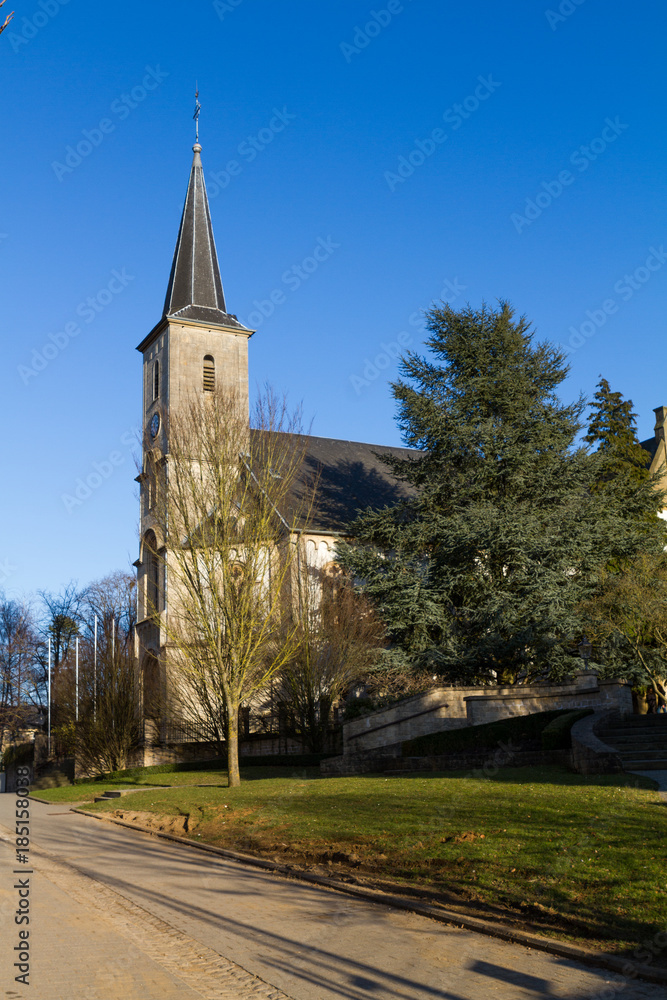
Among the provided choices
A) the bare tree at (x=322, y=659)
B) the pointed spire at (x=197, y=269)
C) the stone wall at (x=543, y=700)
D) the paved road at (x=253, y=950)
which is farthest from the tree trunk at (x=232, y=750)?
the pointed spire at (x=197, y=269)

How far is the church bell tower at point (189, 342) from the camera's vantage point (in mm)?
43469

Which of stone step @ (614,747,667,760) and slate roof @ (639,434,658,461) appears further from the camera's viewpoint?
slate roof @ (639,434,658,461)

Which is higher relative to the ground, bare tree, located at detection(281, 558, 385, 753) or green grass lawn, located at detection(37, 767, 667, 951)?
bare tree, located at detection(281, 558, 385, 753)

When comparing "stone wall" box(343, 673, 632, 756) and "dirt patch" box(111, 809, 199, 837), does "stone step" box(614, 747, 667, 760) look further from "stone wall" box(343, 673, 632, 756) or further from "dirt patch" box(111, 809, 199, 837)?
"dirt patch" box(111, 809, 199, 837)

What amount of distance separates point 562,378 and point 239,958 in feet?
90.4

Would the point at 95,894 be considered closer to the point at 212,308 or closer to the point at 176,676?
the point at 176,676

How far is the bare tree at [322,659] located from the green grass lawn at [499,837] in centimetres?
1061

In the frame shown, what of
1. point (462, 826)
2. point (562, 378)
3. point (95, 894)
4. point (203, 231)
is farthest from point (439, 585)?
point (203, 231)

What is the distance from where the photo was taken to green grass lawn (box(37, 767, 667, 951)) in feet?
25.9

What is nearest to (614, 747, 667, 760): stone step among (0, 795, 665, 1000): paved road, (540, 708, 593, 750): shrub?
(540, 708, 593, 750): shrub

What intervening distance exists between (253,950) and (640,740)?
11.6m

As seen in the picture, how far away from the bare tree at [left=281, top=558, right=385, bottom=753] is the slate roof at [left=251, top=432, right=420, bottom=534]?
7996mm

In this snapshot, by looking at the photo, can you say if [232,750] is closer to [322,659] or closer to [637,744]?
[322,659]

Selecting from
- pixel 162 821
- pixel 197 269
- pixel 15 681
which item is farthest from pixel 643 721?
pixel 15 681
